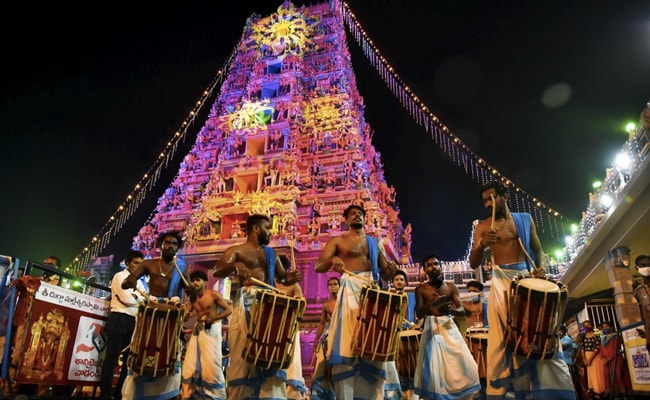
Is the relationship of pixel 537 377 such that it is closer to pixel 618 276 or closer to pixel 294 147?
pixel 618 276

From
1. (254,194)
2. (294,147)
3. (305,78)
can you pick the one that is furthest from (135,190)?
(305,78)

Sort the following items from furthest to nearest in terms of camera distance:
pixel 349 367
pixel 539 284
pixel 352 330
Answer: pixel 352 330
pixel 349 367
pixel 539 284

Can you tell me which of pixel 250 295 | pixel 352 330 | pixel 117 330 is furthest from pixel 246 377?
pixel 117 330

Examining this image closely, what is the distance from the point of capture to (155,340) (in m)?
5.12

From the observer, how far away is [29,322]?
586cm

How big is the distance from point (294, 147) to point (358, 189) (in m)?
4.95

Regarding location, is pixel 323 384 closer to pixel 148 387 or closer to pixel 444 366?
pixel 444 366

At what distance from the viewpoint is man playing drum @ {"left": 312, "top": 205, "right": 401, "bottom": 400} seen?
4.57m

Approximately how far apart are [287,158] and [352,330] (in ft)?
69.5

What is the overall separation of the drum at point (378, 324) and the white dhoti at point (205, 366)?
9.11 feet

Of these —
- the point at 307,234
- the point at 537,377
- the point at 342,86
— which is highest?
the point at 342,86

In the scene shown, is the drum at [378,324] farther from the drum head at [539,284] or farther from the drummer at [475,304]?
the drummer at [475,304]

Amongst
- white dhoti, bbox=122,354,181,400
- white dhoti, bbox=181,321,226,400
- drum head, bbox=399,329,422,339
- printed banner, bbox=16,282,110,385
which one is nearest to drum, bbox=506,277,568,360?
drum head, bbox=399,329,422,339

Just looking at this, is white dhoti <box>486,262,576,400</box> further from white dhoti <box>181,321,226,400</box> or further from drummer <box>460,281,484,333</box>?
drummer <box>460,281,484,333</box>
